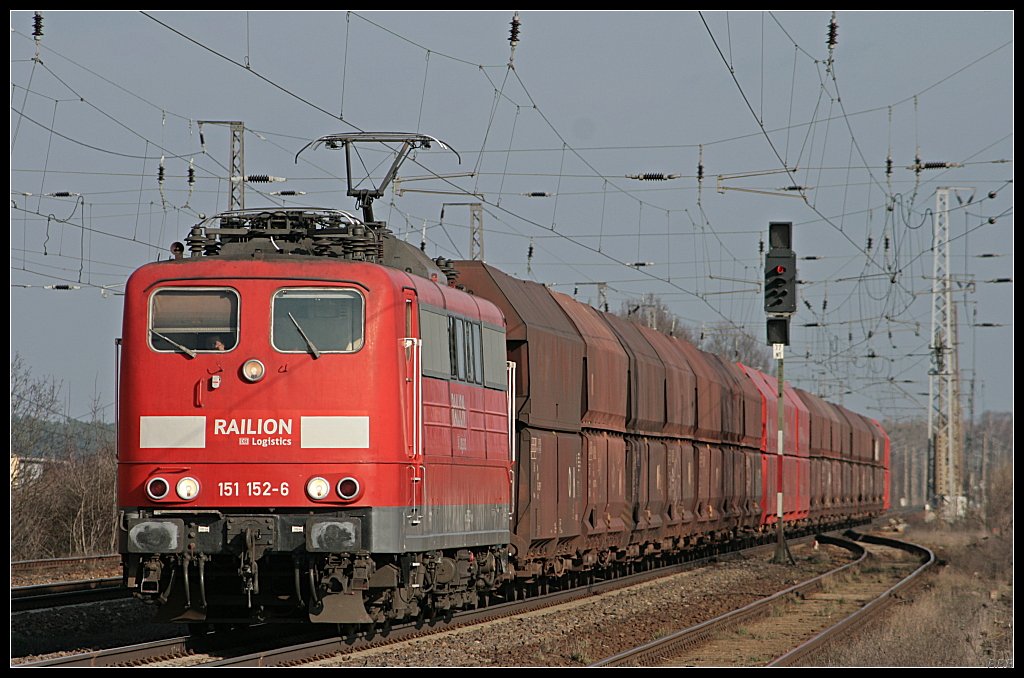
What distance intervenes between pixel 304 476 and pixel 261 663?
5.63ft

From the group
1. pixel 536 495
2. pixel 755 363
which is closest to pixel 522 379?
pixel 536 495

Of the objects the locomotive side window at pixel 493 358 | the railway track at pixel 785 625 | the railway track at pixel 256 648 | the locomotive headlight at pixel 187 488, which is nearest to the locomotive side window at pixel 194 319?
the locomotive headlight at pixel 187 488

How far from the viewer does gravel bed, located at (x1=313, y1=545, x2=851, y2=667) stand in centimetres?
1415

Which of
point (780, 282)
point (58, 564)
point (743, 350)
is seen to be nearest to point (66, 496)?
point (58, 564)

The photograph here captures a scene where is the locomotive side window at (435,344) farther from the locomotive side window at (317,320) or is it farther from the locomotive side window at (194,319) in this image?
the locomotive side window at (194,319)

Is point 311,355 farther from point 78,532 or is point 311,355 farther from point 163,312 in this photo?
point 78,532

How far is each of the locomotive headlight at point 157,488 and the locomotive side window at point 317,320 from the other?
1.61 m

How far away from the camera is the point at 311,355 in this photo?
1330 cm

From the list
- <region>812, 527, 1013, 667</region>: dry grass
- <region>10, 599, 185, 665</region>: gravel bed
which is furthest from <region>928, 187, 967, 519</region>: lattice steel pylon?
<region>10, 599, 185, 665</region>: gravel bed

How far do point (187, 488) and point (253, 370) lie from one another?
1229 mm

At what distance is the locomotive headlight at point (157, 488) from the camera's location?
1298 centimetres

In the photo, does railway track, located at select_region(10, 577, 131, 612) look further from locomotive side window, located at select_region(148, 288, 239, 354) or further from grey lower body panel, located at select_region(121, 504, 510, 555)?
locomotive side window, located at select_region(148, 288, 239, 354)

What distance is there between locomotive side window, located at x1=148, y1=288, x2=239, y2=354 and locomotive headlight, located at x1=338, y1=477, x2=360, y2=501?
1.69 m

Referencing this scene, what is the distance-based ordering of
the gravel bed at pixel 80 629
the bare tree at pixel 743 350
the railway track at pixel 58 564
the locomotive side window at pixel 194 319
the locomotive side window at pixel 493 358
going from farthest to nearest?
the bare tree at pixel 743 350 < the railway track at pixel 58 564 < the locomotive side window at pixel 493 358 < the gravel bed at pixel 80 629 < the locomotive side window at pixel 194 319
